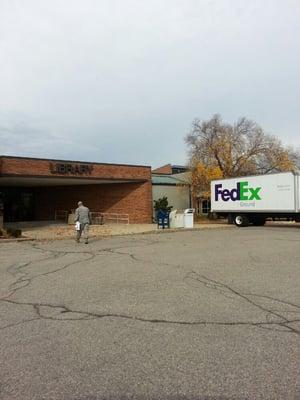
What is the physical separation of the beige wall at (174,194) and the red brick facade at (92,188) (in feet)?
10.00

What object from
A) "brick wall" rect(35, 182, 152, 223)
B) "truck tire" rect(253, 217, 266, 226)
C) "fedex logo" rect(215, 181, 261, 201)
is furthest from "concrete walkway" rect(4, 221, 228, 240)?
"brick wall" rect(35, 182, 152, 223)

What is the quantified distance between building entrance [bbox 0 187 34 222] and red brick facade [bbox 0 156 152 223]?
0.66 meters

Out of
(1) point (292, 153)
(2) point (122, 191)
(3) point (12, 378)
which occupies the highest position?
(1) point (292, 153)

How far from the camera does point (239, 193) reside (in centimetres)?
3088

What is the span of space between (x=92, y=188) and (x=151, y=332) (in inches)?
1402

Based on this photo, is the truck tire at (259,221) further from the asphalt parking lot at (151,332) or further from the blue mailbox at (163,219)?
the asphalt parking lot at (151,332)

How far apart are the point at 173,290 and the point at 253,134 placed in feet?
117

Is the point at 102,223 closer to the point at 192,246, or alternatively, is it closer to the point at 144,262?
the point at 192,246

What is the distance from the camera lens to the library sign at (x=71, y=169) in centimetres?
3256

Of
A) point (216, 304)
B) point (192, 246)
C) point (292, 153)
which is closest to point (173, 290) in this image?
point (216, 304)

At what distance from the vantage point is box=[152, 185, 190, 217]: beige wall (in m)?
41.0

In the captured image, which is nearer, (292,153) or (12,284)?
(12,284)

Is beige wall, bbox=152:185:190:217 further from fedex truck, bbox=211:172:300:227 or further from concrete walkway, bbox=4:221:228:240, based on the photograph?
concrete walkway, bbox=4:221:228:240

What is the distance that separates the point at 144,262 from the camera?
41.3ft
